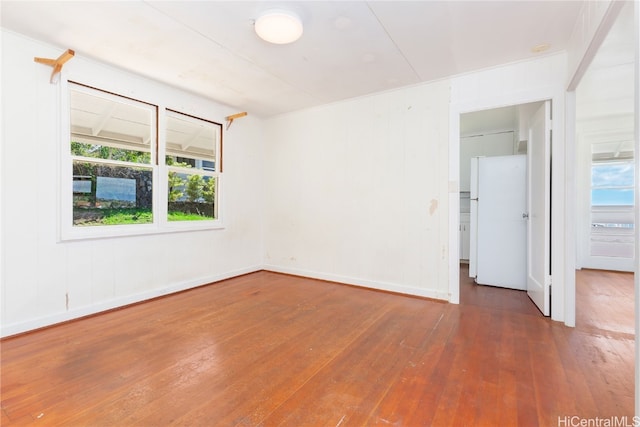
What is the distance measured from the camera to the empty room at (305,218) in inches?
73.5

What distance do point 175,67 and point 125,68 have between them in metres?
0.56

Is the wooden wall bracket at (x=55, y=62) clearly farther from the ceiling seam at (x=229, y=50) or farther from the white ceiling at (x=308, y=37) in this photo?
the ceiling seam at (x=229, y=50)

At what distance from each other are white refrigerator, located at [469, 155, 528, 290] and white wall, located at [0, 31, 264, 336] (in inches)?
165

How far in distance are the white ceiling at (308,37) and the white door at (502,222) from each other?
5.04ft

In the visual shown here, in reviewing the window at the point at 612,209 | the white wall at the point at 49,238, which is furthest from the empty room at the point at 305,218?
the window at the point at 612,209

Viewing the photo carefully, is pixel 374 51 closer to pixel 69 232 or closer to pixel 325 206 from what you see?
pixel 325 206

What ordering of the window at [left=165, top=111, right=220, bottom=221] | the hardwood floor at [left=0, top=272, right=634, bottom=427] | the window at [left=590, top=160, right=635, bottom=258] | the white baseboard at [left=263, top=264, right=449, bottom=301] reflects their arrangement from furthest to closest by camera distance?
the window at [left=590, top=160, right=635, bottom=258] → the window at [left=165, top=111, right=220, bottom=221] → the white baseboard at [left=263, top=264, right=449, bottom=301] → the hardwood floor at [left=0, top=272, right=634, bottom=427]

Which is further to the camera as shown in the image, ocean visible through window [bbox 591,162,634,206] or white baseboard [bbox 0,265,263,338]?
ocean visible through window [bbox 591,162,634,206]

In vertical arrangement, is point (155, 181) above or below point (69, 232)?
above

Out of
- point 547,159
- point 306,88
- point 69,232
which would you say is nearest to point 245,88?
point 306,88

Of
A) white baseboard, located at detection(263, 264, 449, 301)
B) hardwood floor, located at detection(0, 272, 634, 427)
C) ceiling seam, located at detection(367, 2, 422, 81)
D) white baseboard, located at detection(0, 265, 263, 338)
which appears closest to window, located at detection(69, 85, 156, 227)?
white baseboard, located at detection(0, 265, 263, 338)

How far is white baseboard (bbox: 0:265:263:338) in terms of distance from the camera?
8.60ft

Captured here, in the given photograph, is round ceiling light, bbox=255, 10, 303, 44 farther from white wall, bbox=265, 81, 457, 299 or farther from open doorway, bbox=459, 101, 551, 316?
open doorway, bbox=459, 101, 551, 316

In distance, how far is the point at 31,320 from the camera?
2701 millimetres
